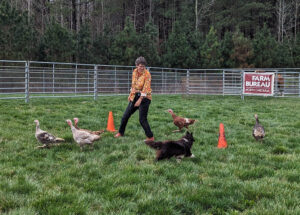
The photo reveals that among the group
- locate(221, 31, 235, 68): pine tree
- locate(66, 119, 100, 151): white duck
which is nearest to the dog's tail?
locate(66, 119, 100, 151): white duck

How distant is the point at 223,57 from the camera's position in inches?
1197

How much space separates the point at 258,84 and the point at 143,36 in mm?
13761

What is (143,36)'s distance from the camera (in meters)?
26.8

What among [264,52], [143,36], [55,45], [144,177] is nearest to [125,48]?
[143,36]

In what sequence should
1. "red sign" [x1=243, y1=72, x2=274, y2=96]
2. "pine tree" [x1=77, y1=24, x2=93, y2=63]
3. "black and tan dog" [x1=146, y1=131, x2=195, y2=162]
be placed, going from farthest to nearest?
"pine tree" [x1=77, y1=24, x2=93, y2=63], "red sign" [x1=243, y1=72, x2=274, y2=96], "black and tan dog" [x1=146, y1=131, x2=195, y2=162]

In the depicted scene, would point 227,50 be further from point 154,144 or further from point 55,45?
point 154,144

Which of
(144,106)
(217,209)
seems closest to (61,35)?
(144,106)

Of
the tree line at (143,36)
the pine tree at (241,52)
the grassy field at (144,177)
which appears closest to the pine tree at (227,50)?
the tree line at (143,36)

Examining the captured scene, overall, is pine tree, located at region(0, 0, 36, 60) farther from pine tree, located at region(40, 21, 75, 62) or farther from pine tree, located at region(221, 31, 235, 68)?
pine tree, located at region(221, 31, 235, 68)

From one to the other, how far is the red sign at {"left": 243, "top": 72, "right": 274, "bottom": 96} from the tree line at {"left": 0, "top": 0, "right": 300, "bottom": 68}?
11.1 metres

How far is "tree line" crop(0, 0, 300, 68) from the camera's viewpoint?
2214 cm

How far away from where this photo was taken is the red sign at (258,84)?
15.4 metres

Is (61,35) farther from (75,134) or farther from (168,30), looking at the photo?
(168,30)

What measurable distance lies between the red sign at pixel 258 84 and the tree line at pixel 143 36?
36.4 feet
